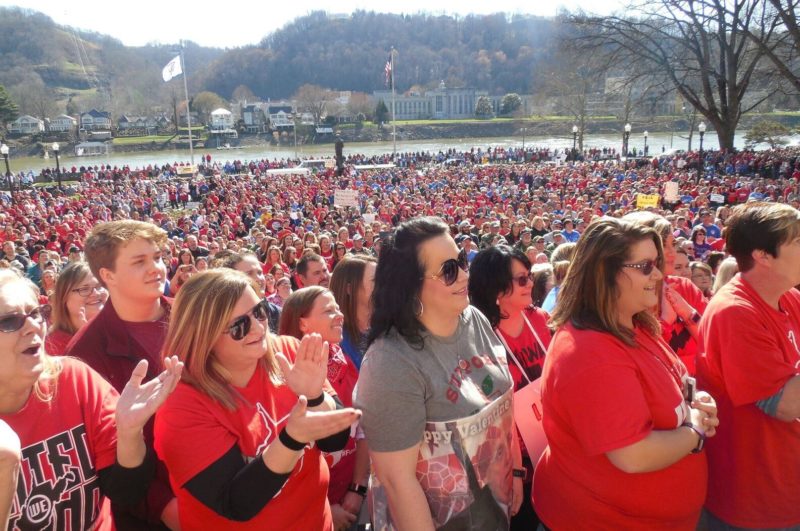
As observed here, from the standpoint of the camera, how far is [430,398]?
1.85 meters

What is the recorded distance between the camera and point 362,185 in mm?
29203

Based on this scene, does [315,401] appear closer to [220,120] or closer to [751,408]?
[751,408]

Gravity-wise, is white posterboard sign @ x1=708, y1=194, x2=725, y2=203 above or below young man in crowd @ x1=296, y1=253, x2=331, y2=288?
below

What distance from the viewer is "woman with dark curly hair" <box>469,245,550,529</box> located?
2907mm

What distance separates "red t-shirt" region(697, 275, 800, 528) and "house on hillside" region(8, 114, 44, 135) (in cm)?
10251

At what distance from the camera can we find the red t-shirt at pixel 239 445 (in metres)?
1.76

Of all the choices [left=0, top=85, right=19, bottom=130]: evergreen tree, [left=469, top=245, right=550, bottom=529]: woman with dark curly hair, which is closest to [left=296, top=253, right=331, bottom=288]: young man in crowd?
[left=469, top=245, right=550, bottom=529]: woman with dark curly hair

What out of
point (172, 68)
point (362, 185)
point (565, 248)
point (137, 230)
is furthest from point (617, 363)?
point (172, 68)

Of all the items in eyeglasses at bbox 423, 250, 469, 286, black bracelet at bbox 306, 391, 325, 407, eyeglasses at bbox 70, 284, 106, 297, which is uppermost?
eyeglasses at bbox 423, 250, 469, 286

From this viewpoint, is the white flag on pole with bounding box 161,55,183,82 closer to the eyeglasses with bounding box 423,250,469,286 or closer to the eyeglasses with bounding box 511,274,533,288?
the eyeglasses with bounding box 511,274,533,288

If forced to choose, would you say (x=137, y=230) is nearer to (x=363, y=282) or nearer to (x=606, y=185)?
(x=363, y=282)

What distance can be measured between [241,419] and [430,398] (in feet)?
2.17

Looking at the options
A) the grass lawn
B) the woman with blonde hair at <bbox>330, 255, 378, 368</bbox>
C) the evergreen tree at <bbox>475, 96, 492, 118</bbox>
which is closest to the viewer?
the woman with blonde hair at <bbox>330, 255, 378, 368</bbox>

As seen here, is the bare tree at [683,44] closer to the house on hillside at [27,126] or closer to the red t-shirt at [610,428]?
the red t-shirt at [610,428]
